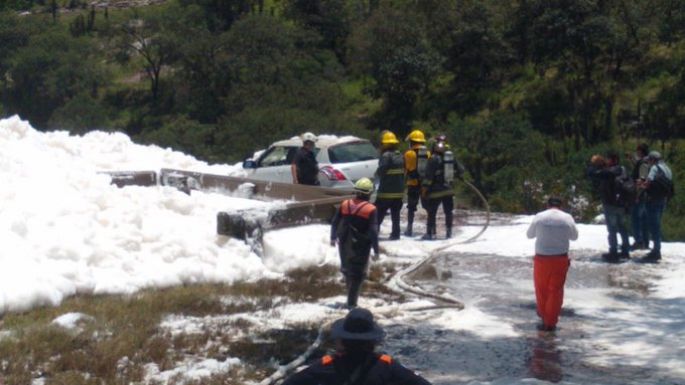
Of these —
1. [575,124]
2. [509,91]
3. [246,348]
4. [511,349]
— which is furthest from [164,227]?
[509,91]

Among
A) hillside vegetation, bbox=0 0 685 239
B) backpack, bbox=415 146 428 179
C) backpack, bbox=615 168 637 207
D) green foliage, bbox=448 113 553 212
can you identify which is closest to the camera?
backpack, bbox=615 168 637 207

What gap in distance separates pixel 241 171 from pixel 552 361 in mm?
13521

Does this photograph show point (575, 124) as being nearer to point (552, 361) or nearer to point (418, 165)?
point (418, 165)

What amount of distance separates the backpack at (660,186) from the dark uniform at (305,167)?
531 cm

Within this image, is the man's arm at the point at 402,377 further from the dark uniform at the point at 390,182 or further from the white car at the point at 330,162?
the white car at the point at 330,162

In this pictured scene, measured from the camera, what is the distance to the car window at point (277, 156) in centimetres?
2186

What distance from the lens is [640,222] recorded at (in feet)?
51.4

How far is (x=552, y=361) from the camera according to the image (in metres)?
10.0

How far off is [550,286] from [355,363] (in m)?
6.67

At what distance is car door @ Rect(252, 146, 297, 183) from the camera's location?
852 inches

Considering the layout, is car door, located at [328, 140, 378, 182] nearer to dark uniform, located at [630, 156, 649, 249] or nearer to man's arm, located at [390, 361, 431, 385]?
dark uniform, located at [630, 156, 649, 249]

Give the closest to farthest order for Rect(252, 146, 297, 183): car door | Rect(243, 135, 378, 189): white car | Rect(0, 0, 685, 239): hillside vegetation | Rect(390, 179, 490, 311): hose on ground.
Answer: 1. Rect(390, 179, 490, 311): hose on ground
2. Rect(243, 135, 378, 189): white car
3. Rect(252, 146, 297, 183): car door
4. Rect(0, 0, 685, 239): hillside vegetation

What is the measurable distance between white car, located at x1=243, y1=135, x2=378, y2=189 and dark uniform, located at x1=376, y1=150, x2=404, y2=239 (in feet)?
12.0

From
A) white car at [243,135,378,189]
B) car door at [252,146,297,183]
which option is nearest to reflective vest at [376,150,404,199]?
white car at [243,135,378,189]
